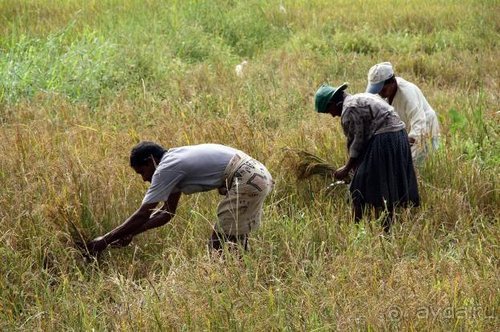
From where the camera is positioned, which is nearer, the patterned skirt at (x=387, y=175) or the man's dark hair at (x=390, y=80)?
the patterned skirt at (x=387, y=175)

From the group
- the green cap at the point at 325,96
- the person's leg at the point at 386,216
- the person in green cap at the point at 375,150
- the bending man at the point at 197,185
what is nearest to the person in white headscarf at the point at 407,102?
the person in green cap at the point at 375,150

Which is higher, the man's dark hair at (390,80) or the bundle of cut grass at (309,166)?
the man's dark hair at (390,80)

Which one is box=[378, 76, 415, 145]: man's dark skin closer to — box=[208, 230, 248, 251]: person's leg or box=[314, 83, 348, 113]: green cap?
box=[314, 83, 348, 113]: green cap

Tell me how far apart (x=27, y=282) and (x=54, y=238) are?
0.44 metres

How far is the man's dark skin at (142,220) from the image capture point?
14.1 feet

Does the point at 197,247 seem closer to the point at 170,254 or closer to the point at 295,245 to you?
the point at 170,254

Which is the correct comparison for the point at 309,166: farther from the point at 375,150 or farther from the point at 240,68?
the point at 240,68

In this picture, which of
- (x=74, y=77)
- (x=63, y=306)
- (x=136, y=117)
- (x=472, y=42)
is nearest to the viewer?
(x=63, y=306)

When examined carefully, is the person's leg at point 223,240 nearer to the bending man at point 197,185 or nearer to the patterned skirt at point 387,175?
the bending man at point 197,185

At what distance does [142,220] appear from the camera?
4.31m

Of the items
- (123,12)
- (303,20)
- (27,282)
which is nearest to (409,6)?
(303,20)

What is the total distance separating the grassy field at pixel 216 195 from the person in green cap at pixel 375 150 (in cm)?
19

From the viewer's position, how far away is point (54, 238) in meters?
4.62

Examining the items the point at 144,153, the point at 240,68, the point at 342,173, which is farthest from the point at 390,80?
the point at 240,68
